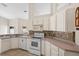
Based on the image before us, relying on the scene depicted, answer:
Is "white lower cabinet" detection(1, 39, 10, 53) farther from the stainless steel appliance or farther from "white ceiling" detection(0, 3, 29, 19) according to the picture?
"white ceiling" detection(0, 3, 29, 19)

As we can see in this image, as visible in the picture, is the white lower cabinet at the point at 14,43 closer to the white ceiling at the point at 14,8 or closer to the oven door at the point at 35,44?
the white ceiling at the point at 14,8

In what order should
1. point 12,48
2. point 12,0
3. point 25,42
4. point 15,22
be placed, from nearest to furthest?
point 12,0 → point 25,42 → point 12,48 → point 15,22

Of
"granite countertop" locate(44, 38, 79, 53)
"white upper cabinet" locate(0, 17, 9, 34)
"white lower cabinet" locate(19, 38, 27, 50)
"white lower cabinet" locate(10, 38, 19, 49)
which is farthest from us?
"white upper cabinet" locate(0, 17, 9, 34)

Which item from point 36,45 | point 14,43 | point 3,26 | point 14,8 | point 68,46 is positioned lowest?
point 14,43

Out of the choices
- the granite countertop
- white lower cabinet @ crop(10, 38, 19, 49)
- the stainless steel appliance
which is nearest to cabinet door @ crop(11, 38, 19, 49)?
white lower cabinet @ crop(10, 38, 19, 49)

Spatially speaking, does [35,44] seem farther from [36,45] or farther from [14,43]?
[14,43]

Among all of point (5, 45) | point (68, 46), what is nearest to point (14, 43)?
point (5, 45)

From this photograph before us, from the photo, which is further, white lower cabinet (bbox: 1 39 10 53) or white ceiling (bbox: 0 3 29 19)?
white lower cabinet (bbox: 1 39 10 53)

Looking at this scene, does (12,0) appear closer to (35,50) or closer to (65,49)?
(65,49)

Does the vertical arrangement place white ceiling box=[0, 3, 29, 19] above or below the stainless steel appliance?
above

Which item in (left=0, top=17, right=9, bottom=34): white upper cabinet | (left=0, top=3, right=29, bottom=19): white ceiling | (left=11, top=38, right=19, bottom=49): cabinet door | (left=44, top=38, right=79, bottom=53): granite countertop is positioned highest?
(left=0, top=3, right=29, bottom=19): white ceiling

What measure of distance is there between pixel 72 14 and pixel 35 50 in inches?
102

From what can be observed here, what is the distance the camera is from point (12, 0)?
1.83 m

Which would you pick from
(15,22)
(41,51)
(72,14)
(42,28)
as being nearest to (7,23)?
(15,22)
